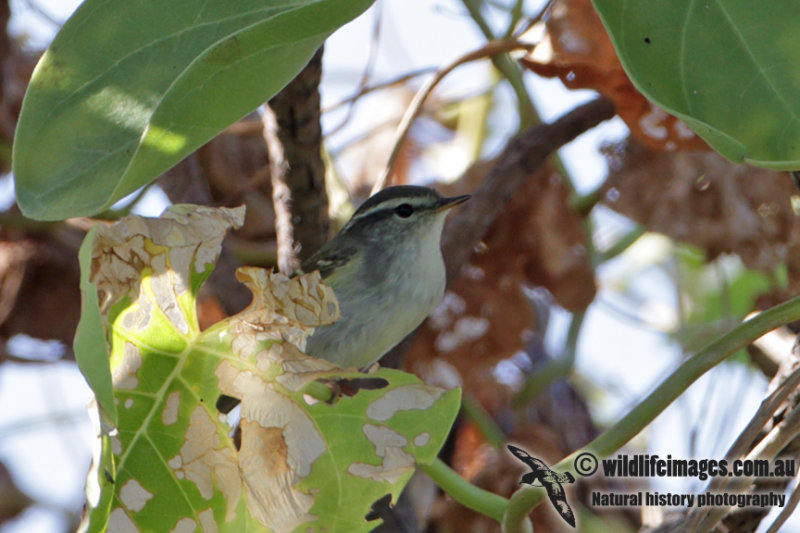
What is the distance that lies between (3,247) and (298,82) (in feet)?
3.92

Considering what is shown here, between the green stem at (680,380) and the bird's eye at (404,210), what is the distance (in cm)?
134

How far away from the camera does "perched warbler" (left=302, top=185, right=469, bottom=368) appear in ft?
7.38

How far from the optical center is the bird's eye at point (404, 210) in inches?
95.8

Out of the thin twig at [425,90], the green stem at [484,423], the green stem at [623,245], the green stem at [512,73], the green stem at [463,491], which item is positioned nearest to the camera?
the green stem at [463,491]

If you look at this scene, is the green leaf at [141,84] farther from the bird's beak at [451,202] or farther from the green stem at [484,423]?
the green stem at [484,423]

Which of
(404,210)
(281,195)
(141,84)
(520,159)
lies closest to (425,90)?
(520,159)

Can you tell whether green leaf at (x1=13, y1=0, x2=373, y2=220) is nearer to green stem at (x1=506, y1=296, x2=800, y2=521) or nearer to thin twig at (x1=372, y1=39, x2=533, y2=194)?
green stem at (x1=506, y1=296, x2=800, y2=521)

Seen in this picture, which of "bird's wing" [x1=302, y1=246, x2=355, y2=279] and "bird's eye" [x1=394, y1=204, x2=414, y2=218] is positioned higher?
"bird's eye" [x1=394, y1=204, x2=414, y2=218]

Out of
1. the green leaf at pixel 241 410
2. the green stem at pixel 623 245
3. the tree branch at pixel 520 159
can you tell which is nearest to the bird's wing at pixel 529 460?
the green leaf at pixel 241 410

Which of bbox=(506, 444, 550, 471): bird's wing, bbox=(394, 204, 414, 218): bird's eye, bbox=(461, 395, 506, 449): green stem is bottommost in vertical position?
bbox=(461, 395, 506, 449): green stem

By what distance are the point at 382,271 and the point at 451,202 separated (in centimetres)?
28

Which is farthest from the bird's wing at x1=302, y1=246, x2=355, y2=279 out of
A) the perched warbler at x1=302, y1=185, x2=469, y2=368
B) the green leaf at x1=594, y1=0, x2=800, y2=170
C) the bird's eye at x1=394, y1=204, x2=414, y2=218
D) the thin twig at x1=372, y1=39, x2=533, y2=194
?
the green leaf at x1=594, y1=0, x2=800, y2=170

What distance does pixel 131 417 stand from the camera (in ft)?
3.92

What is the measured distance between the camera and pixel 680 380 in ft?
3.78
